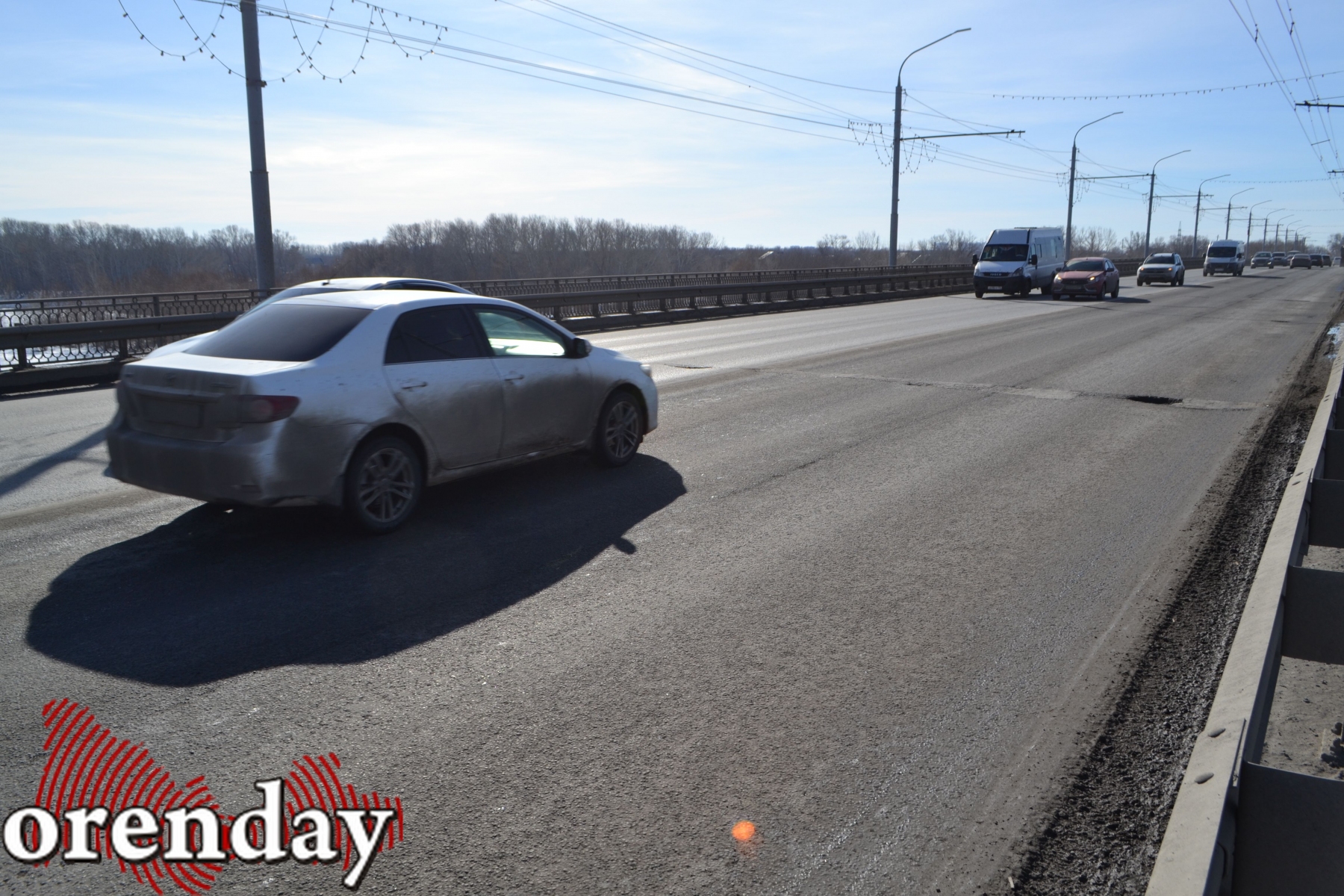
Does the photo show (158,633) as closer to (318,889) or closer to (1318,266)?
(318,889)

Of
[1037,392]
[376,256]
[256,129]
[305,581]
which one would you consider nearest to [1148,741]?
[305,581]

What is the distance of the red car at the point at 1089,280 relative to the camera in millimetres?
34938

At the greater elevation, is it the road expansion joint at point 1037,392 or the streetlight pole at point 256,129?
the streetlight pole at point 256,129

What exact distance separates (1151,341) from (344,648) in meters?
18.5

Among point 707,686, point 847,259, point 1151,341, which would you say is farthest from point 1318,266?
→ point 707,686

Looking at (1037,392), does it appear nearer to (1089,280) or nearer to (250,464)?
(250,464)

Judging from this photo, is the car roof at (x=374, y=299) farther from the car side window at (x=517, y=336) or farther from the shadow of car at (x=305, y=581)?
the shadow of car at (x=305, y=581)

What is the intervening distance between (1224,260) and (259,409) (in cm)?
6932

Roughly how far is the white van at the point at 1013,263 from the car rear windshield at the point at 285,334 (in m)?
33.8

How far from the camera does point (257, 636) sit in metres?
4.37

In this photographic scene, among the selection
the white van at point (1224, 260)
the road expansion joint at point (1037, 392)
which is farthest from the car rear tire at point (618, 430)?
the white van at point (1224, 260)

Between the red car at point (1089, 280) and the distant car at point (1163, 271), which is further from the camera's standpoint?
the distant car at point (1163, 271)

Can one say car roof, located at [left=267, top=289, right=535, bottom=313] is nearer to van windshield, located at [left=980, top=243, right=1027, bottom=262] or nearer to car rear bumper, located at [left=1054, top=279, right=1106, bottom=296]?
car rear bumper, located at [left=1054, top=279, right=1106, bottom=296]

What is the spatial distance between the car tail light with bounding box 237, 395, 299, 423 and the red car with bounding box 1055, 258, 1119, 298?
3450 centimetres
